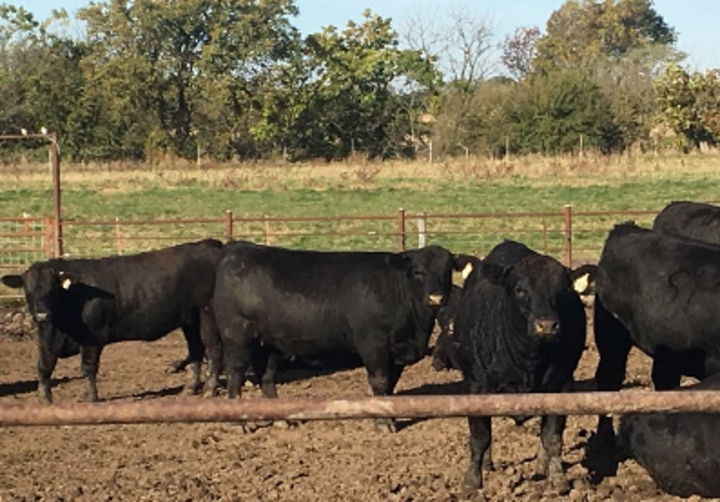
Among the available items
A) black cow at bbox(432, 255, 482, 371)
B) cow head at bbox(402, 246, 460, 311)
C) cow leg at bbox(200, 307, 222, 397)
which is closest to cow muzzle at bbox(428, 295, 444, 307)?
cow head at bbox(402, 246, 460, 311)

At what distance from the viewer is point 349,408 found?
282 cm

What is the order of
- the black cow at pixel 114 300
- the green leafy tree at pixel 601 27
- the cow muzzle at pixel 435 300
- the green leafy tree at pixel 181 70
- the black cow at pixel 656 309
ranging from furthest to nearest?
1. the green leafy tree at pixel 601 27
2. the green leafy tree at pixel 181 70
3. the black cow at pixel 114 300
4. the cow muzzle at pixel 435 300
5. the black cow at pixel 656 309

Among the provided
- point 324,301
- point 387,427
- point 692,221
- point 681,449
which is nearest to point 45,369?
point 324,301

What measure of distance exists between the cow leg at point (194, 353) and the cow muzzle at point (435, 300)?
2625 mm

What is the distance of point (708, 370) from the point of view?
678 cm

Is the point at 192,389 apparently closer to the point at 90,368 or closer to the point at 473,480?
the point at 90,368

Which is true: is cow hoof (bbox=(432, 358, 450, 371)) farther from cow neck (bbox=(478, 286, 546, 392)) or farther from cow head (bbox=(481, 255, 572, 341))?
cow head (bbox=(481, 255, 572, 341))

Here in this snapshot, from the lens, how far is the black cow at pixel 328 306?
8266 millimetres

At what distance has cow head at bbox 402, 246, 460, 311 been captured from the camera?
8102 mm

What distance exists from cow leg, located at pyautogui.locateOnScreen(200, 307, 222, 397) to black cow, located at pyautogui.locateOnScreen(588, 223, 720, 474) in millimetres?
3467

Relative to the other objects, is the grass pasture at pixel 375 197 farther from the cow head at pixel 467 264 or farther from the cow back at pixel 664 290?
the cow back at pixel 664 290

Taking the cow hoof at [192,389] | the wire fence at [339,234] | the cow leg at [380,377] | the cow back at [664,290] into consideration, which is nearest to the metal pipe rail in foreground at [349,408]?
the cow back at [664,290]

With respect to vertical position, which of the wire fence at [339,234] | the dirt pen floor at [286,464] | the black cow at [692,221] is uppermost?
the black cow at [692,221]

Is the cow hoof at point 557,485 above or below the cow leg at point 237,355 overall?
below
